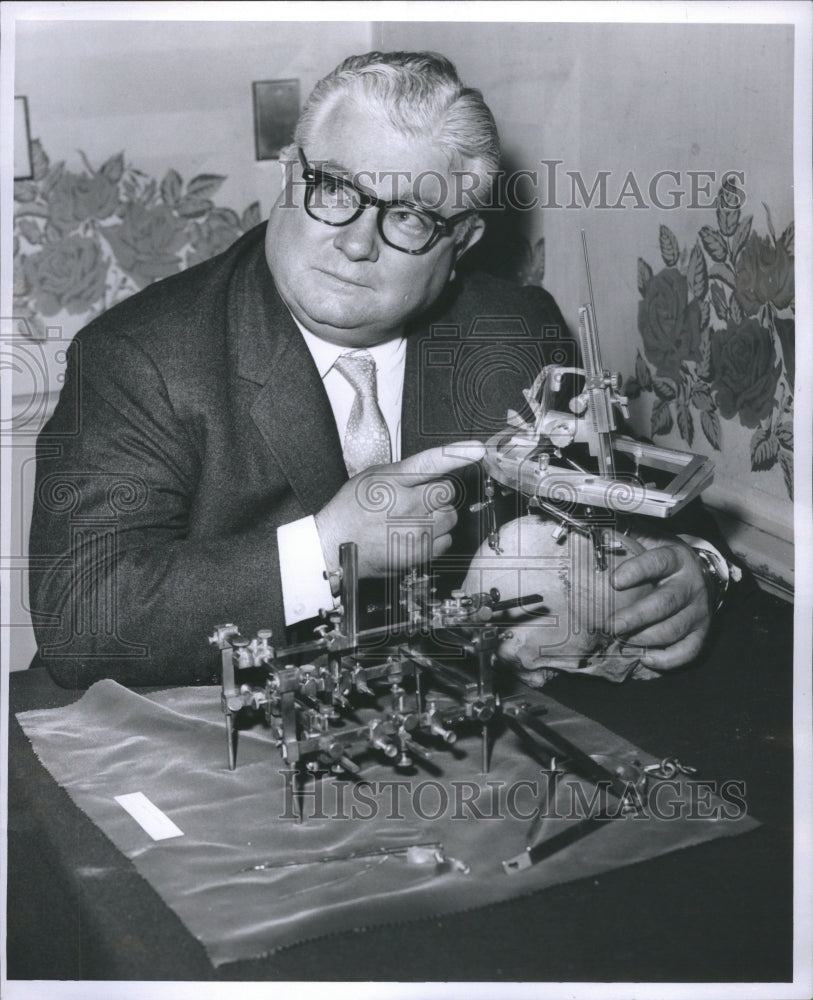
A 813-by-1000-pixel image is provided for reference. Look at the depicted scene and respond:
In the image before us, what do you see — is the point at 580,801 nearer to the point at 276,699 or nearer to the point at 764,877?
the point at 764,877

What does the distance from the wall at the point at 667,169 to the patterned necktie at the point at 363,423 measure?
697 mm

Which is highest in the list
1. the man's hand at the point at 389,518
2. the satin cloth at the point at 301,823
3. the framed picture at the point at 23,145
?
the framed picture at the point at 23,145

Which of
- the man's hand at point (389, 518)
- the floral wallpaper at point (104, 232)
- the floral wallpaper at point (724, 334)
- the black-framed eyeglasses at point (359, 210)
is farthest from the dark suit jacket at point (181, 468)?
the floral wallpaper at point (104, 232)

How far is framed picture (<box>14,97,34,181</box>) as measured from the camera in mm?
3006

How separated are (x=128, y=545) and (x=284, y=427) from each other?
1.03 feet

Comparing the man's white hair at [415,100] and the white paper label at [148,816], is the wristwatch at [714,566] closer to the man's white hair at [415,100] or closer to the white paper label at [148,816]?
the man's white hair at [415,100]

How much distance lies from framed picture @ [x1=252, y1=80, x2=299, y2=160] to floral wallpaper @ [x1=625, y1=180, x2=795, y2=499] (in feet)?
4.69

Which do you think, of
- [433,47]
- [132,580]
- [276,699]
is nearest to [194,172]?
[433,47]

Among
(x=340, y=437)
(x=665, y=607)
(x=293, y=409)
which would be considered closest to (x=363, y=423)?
(x=340, y=437)

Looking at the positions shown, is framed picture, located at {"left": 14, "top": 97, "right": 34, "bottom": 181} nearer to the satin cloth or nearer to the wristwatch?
the satin cloth

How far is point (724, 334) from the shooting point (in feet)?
6.80

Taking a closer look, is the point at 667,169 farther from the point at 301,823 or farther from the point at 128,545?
the point at 301,823

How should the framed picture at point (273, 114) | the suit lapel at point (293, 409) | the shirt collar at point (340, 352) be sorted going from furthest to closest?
the framed picture at point (273, 114) → the shirt collar at point (340, 352) → the suit lapel at point (293, 409)

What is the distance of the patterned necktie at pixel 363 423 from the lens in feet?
6.17
